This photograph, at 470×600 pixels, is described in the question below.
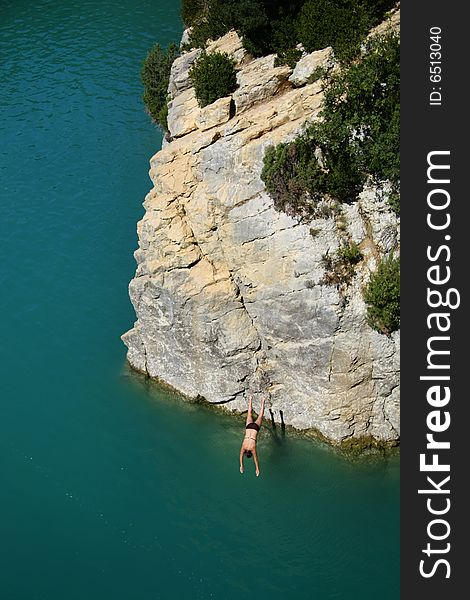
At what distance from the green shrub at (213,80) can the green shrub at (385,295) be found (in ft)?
32.6

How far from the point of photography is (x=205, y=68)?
27.6 m

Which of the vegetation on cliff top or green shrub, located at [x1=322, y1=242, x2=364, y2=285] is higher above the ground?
the vegetation on cliff top

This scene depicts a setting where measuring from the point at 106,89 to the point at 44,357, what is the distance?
2536 centimetres

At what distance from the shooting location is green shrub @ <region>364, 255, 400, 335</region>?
23375 millimetres

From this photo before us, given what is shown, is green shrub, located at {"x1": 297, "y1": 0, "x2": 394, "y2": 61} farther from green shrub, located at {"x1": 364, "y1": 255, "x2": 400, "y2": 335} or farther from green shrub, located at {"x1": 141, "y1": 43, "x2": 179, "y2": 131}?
green shrub, located at {"x1": 141, "y1": 43, "x2": 179, "y2": 131}

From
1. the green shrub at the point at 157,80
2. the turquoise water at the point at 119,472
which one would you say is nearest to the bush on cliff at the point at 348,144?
the turquoise water at the point at 119,472

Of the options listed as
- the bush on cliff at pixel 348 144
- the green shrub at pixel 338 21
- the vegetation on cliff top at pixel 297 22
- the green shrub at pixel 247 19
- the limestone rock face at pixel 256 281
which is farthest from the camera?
the green shrub at pixel 247 19

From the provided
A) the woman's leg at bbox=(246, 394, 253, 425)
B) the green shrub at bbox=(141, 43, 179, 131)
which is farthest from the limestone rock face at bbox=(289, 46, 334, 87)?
the green shrub at bbox=(141, 43, 179, 131)

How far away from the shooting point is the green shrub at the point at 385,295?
2338 centimetres

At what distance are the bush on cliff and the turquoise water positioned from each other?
9.91 metres

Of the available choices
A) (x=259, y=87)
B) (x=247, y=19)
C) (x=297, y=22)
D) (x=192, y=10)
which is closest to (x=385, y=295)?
(x=259, y=87)

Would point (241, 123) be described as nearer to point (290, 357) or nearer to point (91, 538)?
point (290, 357)

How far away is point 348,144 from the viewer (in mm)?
23312

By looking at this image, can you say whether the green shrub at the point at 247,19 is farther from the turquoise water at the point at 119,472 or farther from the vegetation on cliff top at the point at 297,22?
the turquoise water at the point at 119,472
